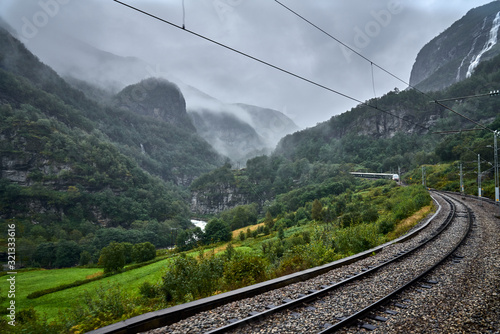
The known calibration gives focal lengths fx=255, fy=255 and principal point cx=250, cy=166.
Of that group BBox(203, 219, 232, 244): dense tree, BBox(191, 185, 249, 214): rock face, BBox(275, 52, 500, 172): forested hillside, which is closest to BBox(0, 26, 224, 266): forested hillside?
BBox(203, 219, 232, 244): dense tree

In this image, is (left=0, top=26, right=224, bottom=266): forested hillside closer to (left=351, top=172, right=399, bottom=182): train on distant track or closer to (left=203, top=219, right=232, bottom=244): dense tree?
(left=203, top=219, right=232, bottom=244): dense tree

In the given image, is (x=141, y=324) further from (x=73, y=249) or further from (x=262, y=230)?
(x=73, y=249)

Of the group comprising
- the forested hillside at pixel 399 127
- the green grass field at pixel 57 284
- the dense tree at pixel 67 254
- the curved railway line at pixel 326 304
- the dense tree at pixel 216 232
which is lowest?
the dense tree at pixel 67 254

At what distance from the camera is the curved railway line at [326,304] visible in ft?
16.0

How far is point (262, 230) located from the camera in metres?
61.4

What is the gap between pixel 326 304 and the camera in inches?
237

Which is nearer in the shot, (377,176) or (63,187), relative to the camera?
(377,176)

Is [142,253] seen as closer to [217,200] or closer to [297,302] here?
[297,302]

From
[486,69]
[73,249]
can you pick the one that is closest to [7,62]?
[73,249]

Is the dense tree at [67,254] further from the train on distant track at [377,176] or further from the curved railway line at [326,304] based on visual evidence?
the train on distant track at [377,176]

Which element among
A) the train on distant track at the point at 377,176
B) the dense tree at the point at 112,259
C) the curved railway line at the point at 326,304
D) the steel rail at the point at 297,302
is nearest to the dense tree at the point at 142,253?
the dense tree at the point at 112,259

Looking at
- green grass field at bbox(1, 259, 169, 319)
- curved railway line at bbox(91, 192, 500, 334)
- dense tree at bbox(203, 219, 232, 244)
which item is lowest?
dense tree at bbox(203, 219, 232, 244)

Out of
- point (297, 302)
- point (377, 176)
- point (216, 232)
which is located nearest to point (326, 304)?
point (297, 302)

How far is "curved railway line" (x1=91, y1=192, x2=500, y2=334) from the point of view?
4.89 metres
